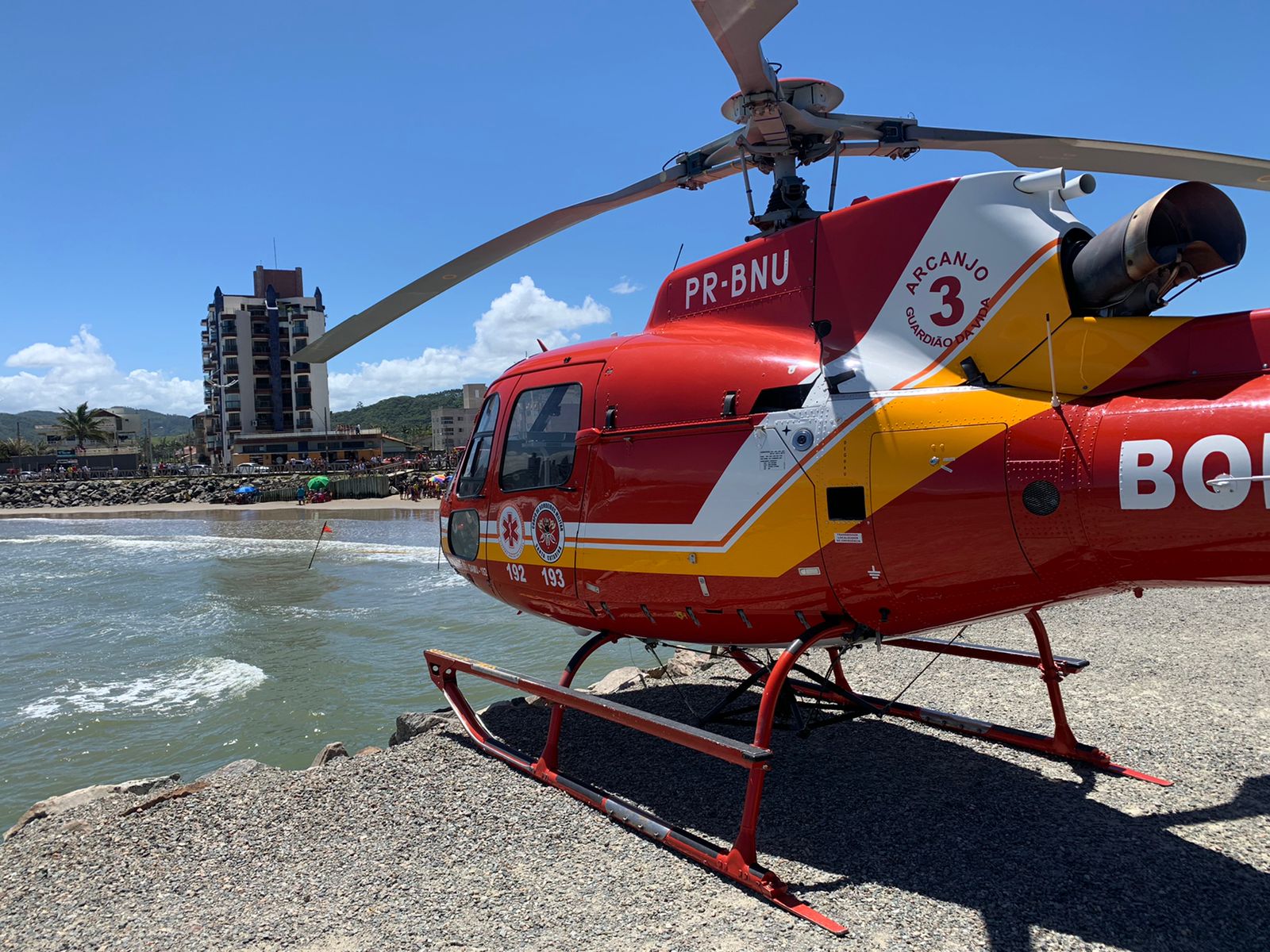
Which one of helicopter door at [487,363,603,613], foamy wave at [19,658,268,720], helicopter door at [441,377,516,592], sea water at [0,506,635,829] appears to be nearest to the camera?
helicopter door at [487,363,603,613]

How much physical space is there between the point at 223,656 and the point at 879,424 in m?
14.2

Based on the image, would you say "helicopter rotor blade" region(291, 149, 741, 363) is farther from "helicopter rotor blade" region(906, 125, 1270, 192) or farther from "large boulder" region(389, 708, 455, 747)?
"large boulder" region(389, 708, 455, 747)

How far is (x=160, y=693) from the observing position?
12.6 meters

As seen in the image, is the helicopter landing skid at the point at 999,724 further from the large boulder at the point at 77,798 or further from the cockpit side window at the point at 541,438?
the large boulder at the point at 77,798

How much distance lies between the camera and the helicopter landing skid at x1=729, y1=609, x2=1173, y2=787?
5.69m

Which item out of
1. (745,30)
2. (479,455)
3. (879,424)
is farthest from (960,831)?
(745,30)

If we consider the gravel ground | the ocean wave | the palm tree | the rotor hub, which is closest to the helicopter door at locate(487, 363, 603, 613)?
the gravel ground

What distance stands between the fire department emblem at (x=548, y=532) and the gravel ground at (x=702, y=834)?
163 cm

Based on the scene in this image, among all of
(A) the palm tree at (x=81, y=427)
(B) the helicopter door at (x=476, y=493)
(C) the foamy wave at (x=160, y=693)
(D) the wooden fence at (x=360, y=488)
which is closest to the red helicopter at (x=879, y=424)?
(B) the helicopter door at (x=476, y=493)

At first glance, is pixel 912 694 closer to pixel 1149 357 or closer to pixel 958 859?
pixel 958 859

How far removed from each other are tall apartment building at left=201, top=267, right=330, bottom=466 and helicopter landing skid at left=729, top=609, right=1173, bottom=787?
308ft

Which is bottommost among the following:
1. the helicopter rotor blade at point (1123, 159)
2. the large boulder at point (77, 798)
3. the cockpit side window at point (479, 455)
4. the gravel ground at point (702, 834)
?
the large boulder at point (77, 798)

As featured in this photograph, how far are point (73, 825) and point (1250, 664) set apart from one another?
10.3m

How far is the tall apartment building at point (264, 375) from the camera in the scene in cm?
9512
